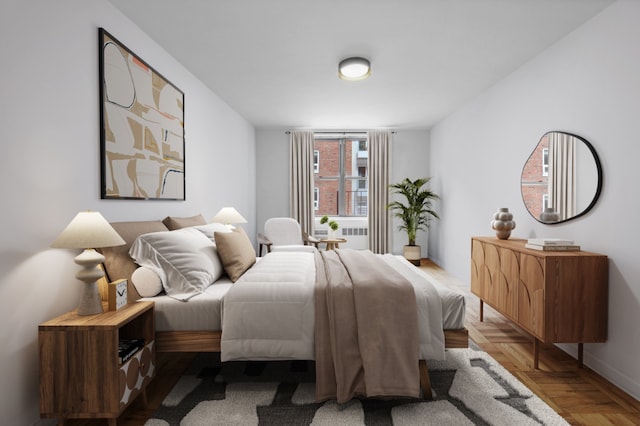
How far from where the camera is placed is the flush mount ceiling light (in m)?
3.33

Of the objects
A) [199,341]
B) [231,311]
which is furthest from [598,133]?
[199,341]

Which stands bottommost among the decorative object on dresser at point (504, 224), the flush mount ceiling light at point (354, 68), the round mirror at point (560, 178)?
the decorative object on dresser at point (504, 224)

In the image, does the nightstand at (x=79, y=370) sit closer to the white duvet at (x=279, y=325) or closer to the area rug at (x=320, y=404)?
the area rug at (x=320, y=404)

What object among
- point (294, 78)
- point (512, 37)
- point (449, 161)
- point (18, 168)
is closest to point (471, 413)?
point (18, 168)

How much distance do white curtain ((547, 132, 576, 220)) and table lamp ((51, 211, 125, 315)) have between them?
10.6 ft

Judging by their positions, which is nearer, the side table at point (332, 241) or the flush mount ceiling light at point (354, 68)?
the flush mount ceiling light at point (354, 68)

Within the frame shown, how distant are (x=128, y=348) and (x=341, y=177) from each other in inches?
217

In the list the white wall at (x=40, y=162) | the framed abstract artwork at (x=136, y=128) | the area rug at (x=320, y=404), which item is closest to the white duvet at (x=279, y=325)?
the area rug at (x=320, y=404)

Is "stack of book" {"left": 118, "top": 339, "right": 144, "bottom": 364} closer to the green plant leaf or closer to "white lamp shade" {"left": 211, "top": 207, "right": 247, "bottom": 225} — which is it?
"white lamp shade" {"left": 211, "top": 207, "right": 247, "bottom": 225}

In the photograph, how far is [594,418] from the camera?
194 cm

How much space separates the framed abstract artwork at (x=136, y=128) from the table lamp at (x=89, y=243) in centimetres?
56

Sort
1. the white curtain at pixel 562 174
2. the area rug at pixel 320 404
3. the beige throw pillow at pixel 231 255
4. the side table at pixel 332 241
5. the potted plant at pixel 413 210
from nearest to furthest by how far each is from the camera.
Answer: the area rug at pixel 320 404 → the beige throw pillow at pixel 231 255 → the white curtain at pixel 562 174 → the side table at pixel 332 241 → the potted plant at pixel 413 210

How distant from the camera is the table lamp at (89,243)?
5.69 feet

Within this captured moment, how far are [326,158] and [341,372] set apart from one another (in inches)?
213
